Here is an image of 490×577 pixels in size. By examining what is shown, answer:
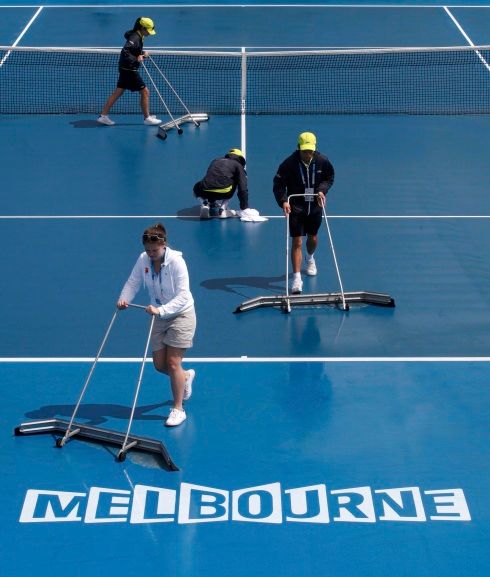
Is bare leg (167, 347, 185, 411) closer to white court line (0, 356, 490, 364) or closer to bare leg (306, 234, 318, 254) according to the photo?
white court line (0, 356, 490, 364)

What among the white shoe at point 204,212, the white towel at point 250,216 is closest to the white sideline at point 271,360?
the white towel at point 250,216

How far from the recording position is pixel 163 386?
11.6 meters

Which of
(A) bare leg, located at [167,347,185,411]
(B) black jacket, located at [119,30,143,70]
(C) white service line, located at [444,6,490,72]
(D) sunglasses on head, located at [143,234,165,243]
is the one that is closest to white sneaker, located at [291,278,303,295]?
(A) bare leg, located at [167,347,185,411]

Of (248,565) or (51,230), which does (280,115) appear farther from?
(248,565)

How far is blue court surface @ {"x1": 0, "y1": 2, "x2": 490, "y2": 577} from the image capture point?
9133mm

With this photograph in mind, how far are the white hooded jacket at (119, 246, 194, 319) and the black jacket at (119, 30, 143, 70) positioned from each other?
10.6m

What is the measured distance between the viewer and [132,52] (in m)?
20.0

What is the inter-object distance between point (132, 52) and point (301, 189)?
7.66 meters

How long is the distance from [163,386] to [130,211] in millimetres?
5505

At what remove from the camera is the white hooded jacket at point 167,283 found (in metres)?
9.93

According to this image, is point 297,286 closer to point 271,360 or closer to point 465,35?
point 271,360

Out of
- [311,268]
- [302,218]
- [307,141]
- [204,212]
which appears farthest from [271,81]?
[307,141]

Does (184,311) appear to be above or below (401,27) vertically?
below

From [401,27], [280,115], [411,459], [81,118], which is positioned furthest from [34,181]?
[401,27]
